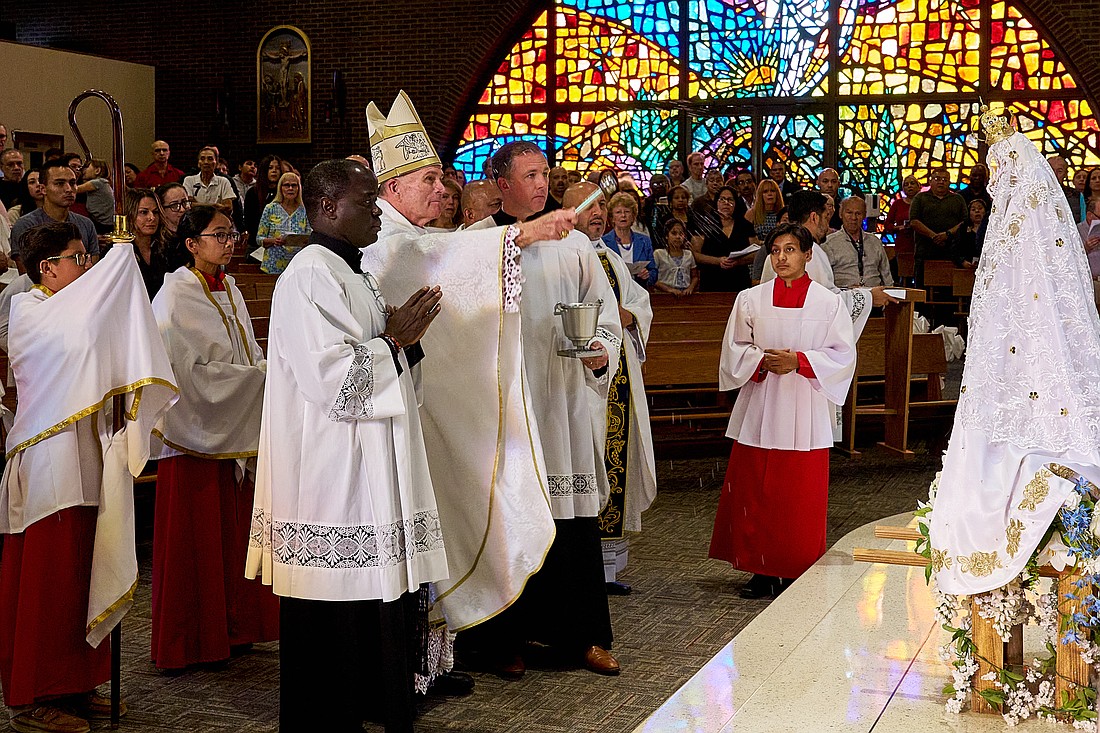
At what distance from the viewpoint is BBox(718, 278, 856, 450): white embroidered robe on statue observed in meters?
5.47

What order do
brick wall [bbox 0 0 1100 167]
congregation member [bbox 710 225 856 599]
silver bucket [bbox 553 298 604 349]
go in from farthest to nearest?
brick wall [bbox 0 0 1100 167] → congregation member [bbox 710 225 856 599] → silver bucket [bbox 553 298 604 349]

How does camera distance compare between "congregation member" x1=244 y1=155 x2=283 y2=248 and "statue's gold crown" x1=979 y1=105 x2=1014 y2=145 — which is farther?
"congregation member" x1=244 y1=155 x2=283 y2=248

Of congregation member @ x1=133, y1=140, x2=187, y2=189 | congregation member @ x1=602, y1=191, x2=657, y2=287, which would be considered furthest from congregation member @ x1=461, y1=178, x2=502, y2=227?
congregation member @ x1=133, y1=140, x2=187, y2=189

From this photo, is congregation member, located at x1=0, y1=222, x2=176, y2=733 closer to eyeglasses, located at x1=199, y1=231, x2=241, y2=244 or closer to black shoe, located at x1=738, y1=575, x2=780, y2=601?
eyeglasses, located at x1=199, y1=231, x2=241, y2=244

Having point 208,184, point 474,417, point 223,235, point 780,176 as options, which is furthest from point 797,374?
point 780,176

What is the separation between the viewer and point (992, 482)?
3.25 m

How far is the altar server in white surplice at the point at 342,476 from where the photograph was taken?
3.38 meters

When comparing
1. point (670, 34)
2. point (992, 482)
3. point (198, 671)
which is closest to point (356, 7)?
point (670, 34)

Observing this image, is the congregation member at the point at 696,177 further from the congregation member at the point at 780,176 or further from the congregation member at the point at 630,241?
the congregation member at the point at 630,241

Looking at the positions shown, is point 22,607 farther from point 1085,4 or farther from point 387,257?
point 1085,4

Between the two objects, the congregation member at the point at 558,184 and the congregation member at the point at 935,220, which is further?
the congregation member at the point at 935,220

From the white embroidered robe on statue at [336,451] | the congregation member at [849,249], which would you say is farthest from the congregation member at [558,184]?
the white embroidered robe on statue at [336,451]

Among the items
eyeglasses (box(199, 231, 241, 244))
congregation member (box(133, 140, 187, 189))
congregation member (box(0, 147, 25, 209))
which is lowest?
eyeglasses (box(199, 231, 241, 244))

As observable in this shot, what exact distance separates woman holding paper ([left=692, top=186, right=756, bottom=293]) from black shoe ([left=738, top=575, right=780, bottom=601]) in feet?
16.1
